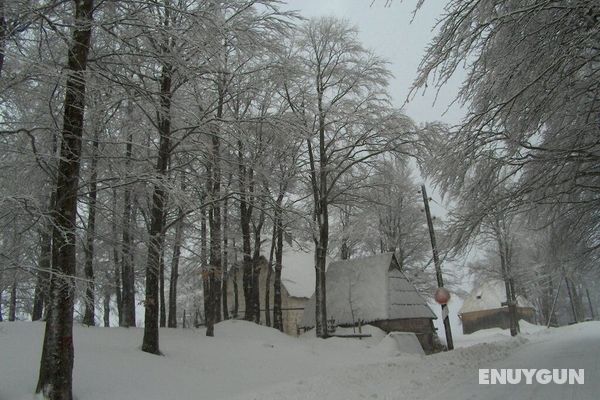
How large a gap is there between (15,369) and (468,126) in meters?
9.01

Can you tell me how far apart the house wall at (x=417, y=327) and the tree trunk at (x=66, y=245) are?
53.5 feet

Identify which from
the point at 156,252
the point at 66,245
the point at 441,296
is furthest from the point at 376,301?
the point at 66,245

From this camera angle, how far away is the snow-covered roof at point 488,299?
44.2 metres

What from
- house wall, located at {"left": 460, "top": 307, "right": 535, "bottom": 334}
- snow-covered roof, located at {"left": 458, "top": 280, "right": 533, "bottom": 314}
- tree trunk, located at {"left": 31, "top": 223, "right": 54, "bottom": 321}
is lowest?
house wall, located at {"left": 460, "top": 307, "right": 535, "bottom": 334}

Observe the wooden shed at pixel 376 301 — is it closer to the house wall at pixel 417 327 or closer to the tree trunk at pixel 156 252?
the house wall at pixel 417 327

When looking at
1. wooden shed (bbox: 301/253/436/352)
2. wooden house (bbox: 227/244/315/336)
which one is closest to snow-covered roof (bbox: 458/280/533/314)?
wooden house (bbox: 227/244/315/336)

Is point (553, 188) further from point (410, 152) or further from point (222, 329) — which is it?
point (222, 329)

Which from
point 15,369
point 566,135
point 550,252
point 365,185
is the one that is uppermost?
point 365,185

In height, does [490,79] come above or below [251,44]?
below

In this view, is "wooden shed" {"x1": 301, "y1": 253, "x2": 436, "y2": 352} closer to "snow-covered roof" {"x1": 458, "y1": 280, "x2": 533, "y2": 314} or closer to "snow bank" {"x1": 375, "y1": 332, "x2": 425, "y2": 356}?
"snow bank" {"x1": 375, "y1": 332, "x2": 425, "y2": 356}

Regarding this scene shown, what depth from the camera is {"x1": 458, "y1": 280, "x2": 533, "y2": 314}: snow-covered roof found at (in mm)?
44219

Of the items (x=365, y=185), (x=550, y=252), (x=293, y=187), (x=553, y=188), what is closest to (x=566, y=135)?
(x=553, y=188)

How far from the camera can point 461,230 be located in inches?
423

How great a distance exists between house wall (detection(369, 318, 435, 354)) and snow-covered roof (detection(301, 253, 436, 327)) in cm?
26
